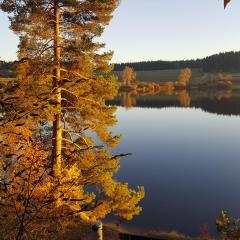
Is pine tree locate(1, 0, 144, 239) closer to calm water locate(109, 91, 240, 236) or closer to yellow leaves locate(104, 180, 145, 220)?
yellow leaves locate(104, 180, 145, 220)

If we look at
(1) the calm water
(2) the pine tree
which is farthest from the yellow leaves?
(1) the calm water

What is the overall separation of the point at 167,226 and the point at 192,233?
6.02 feet

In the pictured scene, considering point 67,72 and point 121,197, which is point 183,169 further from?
point 67,72

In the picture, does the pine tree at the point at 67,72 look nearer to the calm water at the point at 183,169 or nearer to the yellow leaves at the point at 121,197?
the yellow leaves at the point at 121,197

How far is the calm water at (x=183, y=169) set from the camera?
1005 inches

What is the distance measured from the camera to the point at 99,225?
286 inches

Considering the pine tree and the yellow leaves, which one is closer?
the pine tree

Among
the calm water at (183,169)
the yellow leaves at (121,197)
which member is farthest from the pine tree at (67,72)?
the calm water at (183,169)

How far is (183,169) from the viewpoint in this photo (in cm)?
3572

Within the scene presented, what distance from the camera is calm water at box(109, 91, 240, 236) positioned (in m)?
25.5

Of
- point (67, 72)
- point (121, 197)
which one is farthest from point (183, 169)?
point (67, 72)

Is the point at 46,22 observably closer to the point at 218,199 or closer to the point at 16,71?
the point at 16,71

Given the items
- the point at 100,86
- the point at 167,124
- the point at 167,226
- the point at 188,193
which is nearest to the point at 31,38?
the point at 100,86

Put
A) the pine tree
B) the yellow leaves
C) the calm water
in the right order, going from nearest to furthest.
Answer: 1. the pine tree
2. the yellow leaves
3. the calm water
